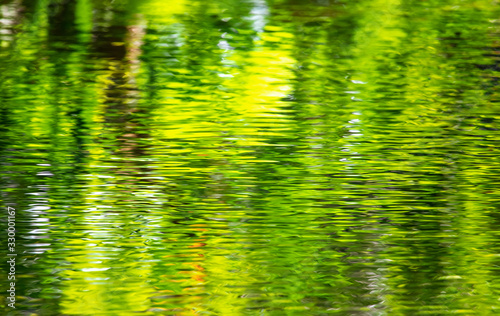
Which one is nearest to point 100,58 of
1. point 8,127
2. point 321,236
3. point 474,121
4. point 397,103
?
point 8,127

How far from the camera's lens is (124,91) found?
8.95ft

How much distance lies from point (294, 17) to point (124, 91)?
1450 mm

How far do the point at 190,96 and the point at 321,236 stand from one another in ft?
3.91

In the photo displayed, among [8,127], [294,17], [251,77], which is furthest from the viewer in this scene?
[294,17]

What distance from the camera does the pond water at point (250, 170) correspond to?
4.50ft

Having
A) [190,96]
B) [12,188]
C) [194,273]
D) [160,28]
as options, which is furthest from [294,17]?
[194,273]

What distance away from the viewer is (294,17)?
397cm

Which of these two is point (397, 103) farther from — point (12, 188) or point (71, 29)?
point (71, 29)

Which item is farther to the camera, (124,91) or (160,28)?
(160,28)

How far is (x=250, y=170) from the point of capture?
1.93 m

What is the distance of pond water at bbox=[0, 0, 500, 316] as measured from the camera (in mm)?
1372

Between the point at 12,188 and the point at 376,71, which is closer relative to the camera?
the point at 12,188

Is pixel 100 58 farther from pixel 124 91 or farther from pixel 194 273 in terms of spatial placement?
pixel 194 273

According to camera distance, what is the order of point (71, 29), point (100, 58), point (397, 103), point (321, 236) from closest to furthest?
point (321, 236), point (397, 103), point (100, 58), point (71, 29)
